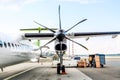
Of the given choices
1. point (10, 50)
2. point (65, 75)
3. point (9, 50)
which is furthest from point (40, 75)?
point (9, 50)

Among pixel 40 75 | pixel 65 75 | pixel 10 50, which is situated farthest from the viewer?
pixel 40 75

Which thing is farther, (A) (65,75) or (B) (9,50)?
(A) (65,75)

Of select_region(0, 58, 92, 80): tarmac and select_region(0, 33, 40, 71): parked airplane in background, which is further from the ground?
select_region(0, 33, 40, 71): parked airplane in background

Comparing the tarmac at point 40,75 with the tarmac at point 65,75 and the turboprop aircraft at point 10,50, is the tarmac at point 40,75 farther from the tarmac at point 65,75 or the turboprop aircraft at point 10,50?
the turboprop aircraft at point 10,50

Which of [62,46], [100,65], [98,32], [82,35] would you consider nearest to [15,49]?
[62,46]

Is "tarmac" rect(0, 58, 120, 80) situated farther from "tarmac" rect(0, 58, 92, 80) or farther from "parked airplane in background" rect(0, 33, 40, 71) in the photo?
"parked airplane in background" rect(0, 33, 40, 71)

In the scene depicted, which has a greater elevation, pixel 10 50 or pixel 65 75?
pixel 10 50

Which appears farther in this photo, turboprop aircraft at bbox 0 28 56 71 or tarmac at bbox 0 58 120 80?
tarmac at bbox 0 58 120 80

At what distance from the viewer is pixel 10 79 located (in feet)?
56.6

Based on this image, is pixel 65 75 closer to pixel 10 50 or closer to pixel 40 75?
pixel 40 75

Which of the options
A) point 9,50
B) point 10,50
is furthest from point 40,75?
point 9,50

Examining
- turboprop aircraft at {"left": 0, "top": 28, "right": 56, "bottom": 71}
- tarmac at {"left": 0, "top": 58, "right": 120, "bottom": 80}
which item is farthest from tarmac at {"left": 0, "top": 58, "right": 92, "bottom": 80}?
turboprop aircraft at {"left": 0, "top": 28, "right": 56, "bottom": 71}

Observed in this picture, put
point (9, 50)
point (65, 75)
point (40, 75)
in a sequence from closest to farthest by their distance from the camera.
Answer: point (9, 50) < point (65, 75) < point (40, 75)

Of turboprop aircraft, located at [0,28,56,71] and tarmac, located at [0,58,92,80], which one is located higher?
turboprop aircraft, located at [0,28,56,71]
